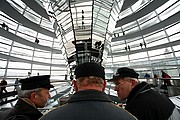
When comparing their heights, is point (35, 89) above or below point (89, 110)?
above

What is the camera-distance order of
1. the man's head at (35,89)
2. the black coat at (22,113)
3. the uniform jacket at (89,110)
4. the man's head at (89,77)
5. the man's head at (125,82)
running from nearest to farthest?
the uniform jacket at (89,110) → the man's head at (89,77) → the black coat at (22,113) → the man's head at (35,89) → the man's head at (125,82)

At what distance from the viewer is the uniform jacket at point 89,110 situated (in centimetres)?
92

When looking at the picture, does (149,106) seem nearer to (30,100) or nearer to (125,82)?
(125,82)

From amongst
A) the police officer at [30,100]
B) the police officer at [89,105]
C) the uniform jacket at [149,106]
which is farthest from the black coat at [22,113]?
the uniform jacket at [149,106]

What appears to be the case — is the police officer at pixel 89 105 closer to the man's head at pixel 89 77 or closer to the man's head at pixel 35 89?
the man's head at pixel 89 77

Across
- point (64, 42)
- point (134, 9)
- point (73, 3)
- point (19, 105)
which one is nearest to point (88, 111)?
point (19, 105)

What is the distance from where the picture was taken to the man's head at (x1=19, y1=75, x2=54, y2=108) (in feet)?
5.64

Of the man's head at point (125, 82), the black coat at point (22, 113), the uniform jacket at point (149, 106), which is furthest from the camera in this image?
the man's head at point (125, 82)

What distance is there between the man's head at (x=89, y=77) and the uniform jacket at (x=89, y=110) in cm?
12

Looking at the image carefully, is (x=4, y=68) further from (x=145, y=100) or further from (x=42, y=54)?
(x=145, y=100)

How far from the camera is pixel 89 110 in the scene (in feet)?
3.08

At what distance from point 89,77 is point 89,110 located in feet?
1.01

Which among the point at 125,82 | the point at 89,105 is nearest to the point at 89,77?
the point at 89,105

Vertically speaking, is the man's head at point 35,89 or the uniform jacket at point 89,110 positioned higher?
the man's head at point 35,89
